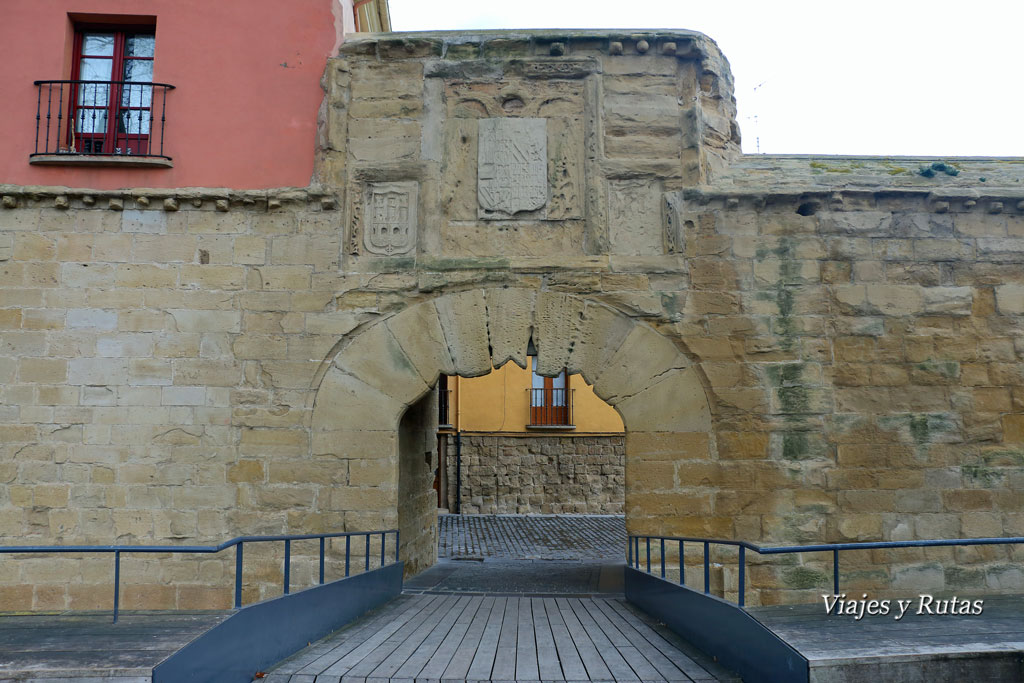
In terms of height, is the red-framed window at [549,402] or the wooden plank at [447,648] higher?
the red-framed window at [549,402]

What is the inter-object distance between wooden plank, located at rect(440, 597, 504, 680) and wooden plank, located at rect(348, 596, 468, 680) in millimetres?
240

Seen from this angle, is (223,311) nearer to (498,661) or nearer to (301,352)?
(301,352)

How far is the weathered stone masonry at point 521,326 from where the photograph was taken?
20.3 feet

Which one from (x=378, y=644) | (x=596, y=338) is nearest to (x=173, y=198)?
(x=596, y=338)

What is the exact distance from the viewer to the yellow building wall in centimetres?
1653

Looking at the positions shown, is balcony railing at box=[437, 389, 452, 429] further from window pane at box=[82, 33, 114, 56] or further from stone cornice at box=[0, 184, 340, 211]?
window pane at box=[82, 33, 114, 56]

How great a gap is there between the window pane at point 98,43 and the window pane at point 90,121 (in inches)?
24.3

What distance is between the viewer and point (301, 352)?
6.41m

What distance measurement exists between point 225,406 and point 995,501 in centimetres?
623

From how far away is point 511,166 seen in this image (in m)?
6.61

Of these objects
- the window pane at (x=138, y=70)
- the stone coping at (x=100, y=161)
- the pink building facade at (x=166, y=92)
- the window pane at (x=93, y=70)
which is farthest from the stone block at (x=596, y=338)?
the window pane at (x=93, y=70)

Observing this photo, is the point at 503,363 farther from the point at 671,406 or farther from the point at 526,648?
the point at 526,648

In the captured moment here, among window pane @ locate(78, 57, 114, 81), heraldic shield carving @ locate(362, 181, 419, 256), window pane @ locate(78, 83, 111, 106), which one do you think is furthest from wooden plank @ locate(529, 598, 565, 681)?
window pane @ locate(78, 57, 114, 81)

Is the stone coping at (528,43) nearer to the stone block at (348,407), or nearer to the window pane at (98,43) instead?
the window pane at (98,43)
